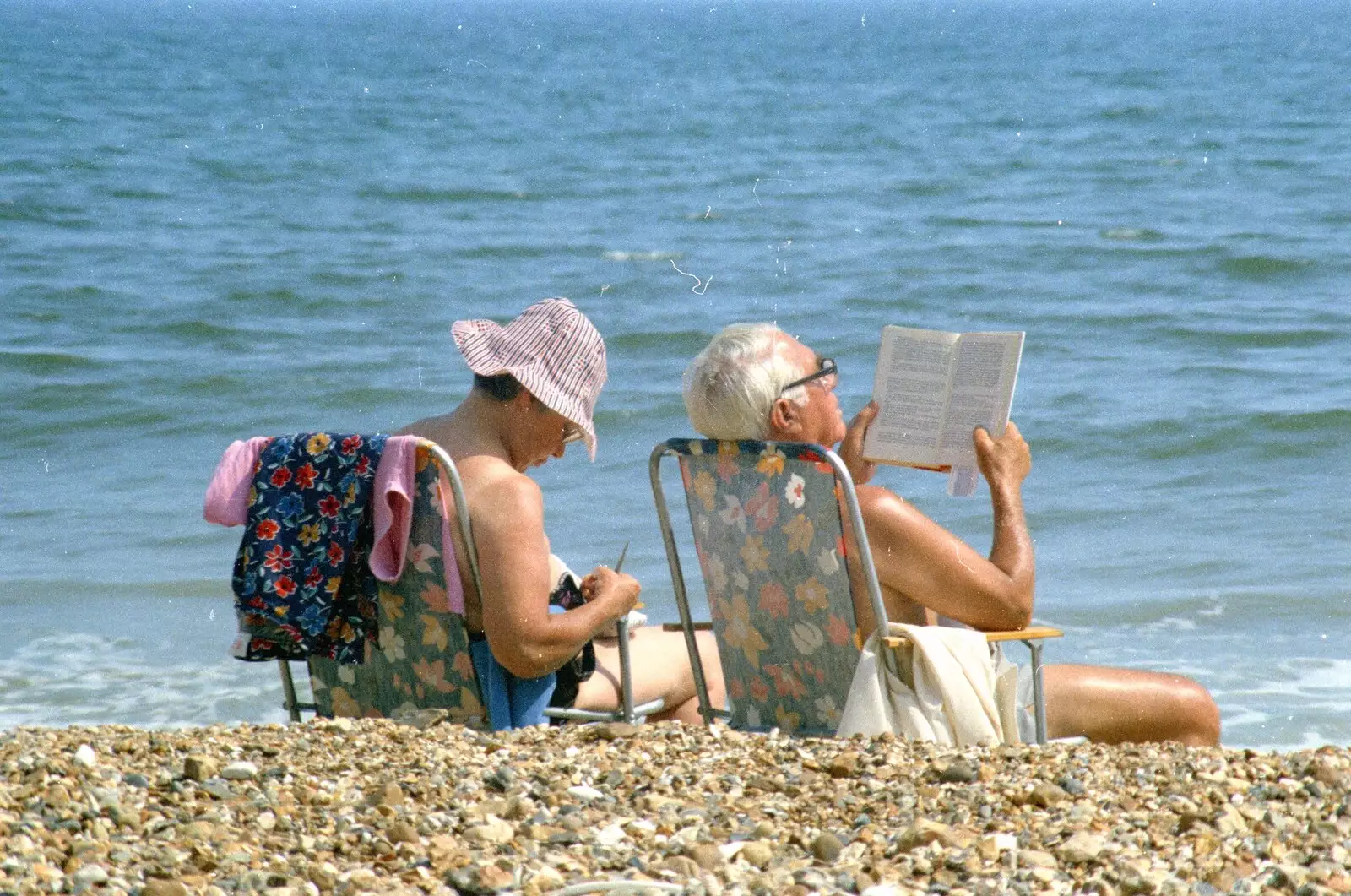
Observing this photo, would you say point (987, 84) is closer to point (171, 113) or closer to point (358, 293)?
point (171, 113)

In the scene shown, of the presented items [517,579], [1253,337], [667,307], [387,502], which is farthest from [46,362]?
[517,579]

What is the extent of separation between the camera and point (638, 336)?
459 inches

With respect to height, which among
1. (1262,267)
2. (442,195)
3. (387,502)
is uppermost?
(442,195)

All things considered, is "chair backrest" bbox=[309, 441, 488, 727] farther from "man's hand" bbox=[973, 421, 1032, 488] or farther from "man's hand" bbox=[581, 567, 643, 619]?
"man's hand" bbox=[973, 421, 1032, 488]

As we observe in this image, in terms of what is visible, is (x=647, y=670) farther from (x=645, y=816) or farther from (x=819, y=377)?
(x=645, y=816)

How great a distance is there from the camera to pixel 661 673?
13.5ft

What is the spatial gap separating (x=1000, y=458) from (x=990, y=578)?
0.27 meters

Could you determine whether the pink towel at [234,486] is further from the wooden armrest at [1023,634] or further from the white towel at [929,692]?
the wooden armrest at [1023,634]

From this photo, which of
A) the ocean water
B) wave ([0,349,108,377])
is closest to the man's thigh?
the ocean water

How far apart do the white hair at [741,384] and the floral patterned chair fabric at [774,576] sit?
0.10 meters

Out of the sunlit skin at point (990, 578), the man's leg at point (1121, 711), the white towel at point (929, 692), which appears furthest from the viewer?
the man's leg at point (1121, 711)

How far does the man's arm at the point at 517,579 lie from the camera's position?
138 inches

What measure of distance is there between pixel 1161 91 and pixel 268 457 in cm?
3180

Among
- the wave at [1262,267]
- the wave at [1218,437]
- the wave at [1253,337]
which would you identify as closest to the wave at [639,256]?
the wave at [1262,267]
